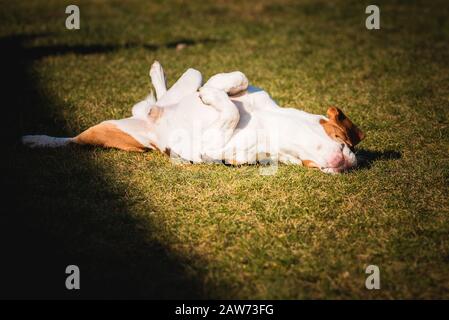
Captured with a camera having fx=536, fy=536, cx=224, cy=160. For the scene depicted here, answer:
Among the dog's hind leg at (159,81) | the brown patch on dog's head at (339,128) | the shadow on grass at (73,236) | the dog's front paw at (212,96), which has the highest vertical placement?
the dog's hind leg at (159,81)

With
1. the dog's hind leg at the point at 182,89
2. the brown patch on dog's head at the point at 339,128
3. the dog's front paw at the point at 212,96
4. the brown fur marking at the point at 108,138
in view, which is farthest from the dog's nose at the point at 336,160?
the brown fur marking at the point at 108,138

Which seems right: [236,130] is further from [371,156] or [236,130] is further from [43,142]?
[43,142]

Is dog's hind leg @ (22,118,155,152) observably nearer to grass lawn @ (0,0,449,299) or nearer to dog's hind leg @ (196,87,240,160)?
grass lawn @ (0,0,449,299)

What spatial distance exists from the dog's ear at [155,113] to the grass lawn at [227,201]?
1.26ft

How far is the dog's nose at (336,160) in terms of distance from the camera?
13.3ft

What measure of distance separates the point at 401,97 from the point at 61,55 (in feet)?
16.6

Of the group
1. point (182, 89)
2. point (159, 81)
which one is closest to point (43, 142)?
point (159, 81)

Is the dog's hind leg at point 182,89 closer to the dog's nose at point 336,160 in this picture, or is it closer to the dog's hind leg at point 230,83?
the dog's hind leg at point 230,83

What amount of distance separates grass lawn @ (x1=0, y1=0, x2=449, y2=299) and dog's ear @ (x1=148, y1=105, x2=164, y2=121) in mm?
383

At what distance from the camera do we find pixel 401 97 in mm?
6543

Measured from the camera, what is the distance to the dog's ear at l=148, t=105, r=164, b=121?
15.0ft

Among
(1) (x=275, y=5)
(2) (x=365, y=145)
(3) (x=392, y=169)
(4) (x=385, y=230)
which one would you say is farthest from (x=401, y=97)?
(1) (x=275, y=5)

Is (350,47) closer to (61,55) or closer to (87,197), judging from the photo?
(61,55)

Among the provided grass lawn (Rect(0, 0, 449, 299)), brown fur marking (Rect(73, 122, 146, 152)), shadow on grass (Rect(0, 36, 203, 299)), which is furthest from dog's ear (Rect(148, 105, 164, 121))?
shadow on grass (Rect(0, 36, 203, 299))
